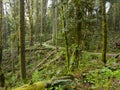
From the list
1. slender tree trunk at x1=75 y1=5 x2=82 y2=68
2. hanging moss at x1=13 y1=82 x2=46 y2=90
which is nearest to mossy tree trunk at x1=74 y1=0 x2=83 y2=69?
slender tree trunk at x1=75 y1=5 x2=82 y2=68

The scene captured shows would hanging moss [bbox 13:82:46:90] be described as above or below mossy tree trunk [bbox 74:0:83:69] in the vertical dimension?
below

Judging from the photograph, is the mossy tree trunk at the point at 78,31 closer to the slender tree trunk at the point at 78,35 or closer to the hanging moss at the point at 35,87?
the slender tree trunk at the point at 78,35

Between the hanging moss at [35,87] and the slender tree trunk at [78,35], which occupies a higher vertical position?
the slender tree trunk at [78,35]

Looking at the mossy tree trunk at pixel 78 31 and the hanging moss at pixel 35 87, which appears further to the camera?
the mossy tree trunk at pixel 78 31

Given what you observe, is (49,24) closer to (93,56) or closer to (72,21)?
(93,56)

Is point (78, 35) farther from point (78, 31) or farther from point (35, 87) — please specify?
point (35, 87)

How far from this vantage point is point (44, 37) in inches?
1366

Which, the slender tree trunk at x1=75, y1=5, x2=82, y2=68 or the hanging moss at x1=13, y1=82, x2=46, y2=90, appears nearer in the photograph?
the hanging moss at x1=13, y1=82, x2=46, y2=90

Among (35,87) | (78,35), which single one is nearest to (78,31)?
(78,35)

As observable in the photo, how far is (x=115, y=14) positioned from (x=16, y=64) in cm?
2588

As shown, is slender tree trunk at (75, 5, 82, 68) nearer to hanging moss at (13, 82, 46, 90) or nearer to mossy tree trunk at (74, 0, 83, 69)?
mossy tree trunk at (74, 0, 83, 69)

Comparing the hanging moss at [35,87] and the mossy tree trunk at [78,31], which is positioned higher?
the mossy tree trunk at [78,31]

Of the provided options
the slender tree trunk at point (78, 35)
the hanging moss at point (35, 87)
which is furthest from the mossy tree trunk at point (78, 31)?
the hanging moss at point (35, 87)

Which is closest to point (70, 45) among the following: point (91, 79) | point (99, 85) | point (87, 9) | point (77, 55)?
point (77, 55)
